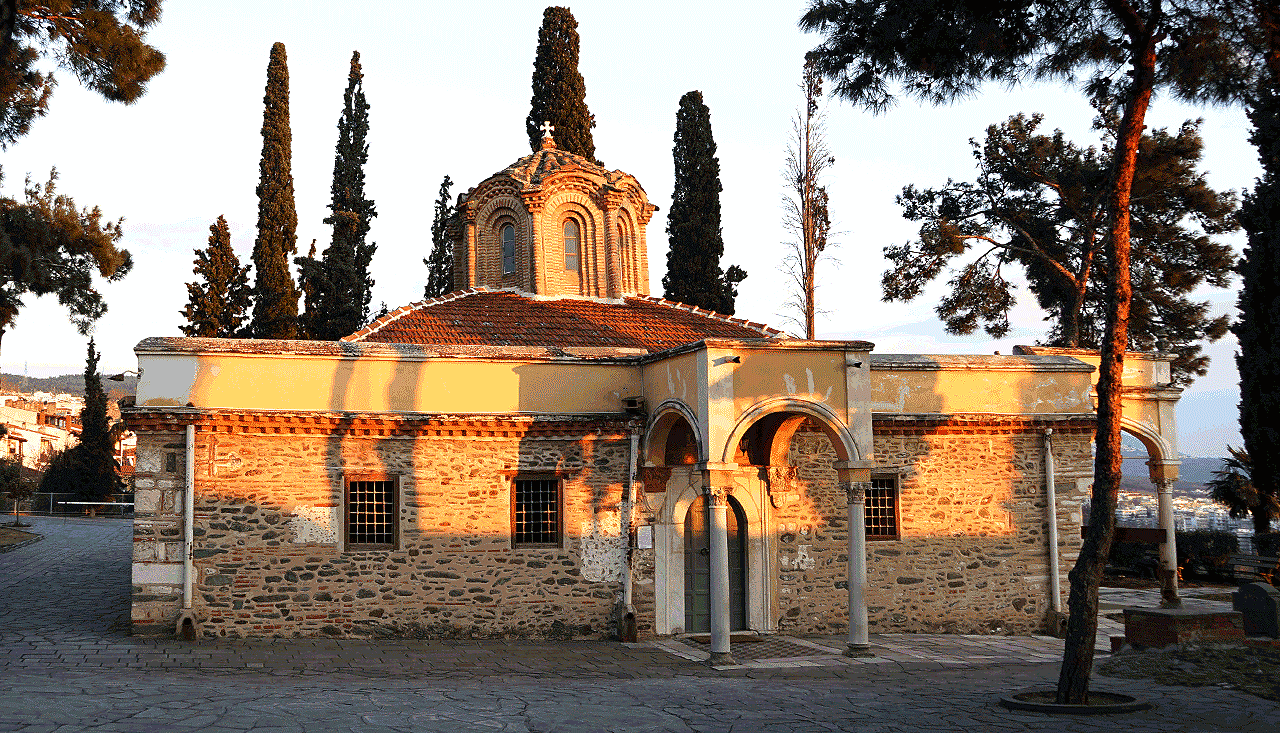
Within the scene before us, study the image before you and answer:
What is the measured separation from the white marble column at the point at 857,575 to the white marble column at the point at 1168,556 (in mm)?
4616

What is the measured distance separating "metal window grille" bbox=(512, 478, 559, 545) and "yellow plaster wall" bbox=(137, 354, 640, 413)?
117 centimetres

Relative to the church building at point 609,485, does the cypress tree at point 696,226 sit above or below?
above

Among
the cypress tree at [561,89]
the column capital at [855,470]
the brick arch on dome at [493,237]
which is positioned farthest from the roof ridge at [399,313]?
the column capital at [855,470]

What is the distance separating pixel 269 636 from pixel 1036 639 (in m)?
11.6

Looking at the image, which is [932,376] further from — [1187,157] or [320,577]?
[1187,157]

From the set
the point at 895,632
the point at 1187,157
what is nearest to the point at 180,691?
the point at 895,632

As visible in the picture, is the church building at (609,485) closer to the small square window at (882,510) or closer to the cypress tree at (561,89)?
the small square window at (882,510)

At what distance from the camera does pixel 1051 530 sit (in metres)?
16.6

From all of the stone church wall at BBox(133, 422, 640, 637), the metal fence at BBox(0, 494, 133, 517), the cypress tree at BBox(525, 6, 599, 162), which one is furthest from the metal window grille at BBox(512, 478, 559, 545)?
the metal fence at BBox(0, 494, 133, 517)

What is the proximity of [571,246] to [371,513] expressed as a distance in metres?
9.18

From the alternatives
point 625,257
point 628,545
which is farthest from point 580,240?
point 628,545

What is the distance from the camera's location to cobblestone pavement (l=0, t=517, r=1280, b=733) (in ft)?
30.2

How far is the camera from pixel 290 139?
92.7 feet

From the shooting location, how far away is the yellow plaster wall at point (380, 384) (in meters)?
14.5
